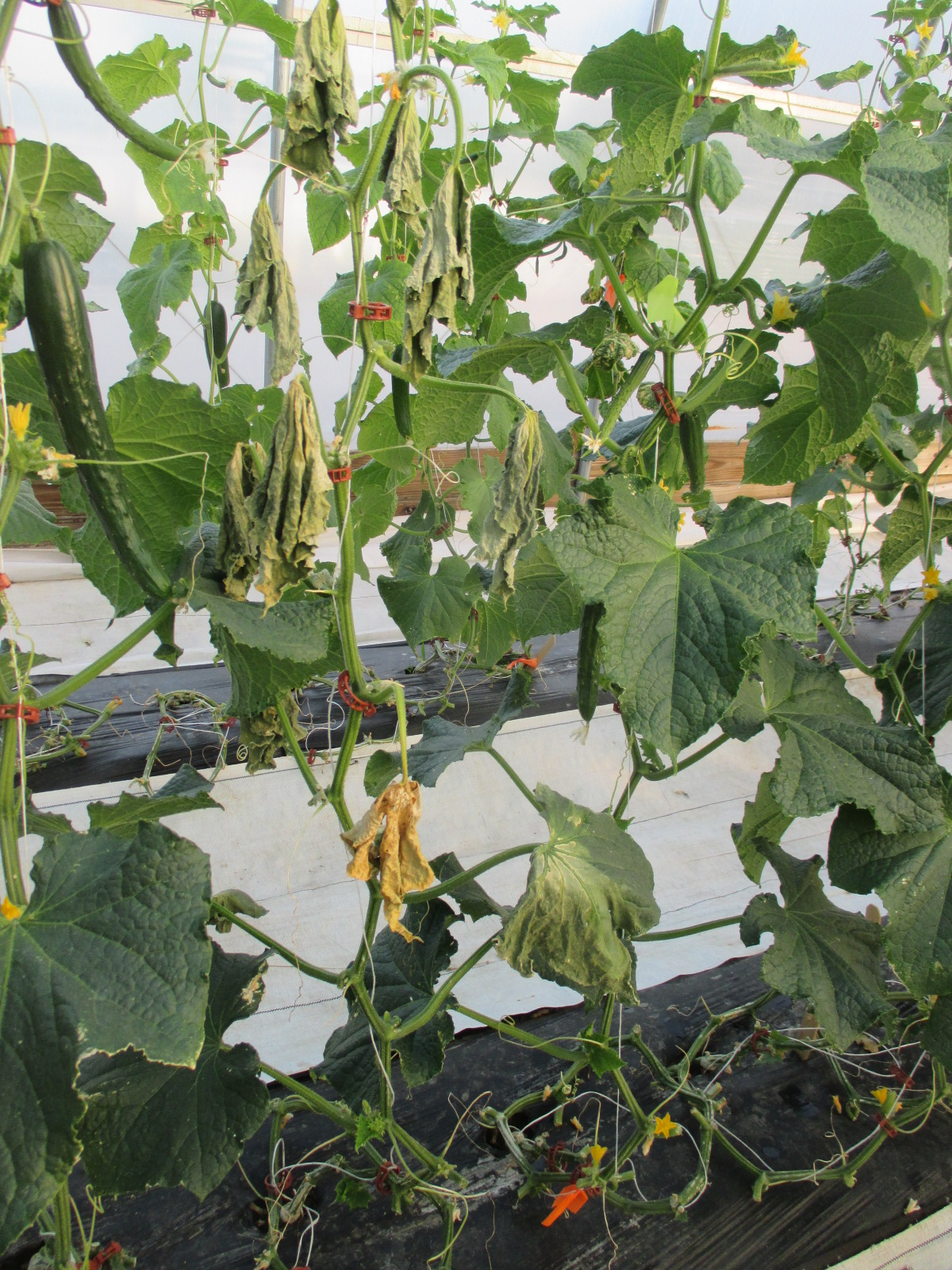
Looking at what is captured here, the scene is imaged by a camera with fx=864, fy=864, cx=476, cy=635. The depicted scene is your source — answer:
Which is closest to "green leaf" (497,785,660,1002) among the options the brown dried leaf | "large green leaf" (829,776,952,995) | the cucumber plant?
the cucumber plant

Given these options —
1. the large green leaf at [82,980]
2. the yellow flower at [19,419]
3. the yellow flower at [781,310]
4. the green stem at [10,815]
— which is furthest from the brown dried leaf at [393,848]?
the yellow flower at [781,310]

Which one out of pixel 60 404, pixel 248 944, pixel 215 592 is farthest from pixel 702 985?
pixel 60 404

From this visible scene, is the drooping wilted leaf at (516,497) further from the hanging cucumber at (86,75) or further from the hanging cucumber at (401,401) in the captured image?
the hanging cucumber at (86,75)

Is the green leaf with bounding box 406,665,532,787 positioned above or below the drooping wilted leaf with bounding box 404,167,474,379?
below

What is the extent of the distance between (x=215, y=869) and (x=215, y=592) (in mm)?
1007

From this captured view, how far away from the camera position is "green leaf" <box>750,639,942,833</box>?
85 centimetres

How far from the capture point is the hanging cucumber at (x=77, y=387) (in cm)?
54

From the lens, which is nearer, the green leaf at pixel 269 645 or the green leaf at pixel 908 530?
the green leaf at pixel 269 645

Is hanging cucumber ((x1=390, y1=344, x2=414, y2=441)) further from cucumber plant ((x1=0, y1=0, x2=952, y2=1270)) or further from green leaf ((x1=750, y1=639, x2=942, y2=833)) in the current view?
green leaf ((x1=750, y1=639, x2=942, y2=833))

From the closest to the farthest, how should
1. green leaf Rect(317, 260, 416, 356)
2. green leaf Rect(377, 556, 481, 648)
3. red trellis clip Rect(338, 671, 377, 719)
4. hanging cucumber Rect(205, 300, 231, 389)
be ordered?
red trellis clip Rect(338, 671, 377, 719)
hanging cucumber Rect(205, 300, 231, 389)
green leaf Rect(317, 260, 416, 356)
green leaf Rect(377, 556, 481, 648)

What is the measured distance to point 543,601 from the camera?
3.33 feet

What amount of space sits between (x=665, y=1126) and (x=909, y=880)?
44cm

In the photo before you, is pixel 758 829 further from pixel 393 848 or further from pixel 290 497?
pixel 290 497

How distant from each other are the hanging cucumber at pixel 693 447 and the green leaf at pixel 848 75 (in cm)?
103
